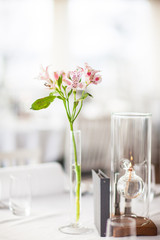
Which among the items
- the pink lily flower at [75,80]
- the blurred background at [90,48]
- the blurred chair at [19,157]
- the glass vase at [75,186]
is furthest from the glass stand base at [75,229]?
the blurred background at [90,48]

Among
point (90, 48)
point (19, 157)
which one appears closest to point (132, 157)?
point (19, 157)

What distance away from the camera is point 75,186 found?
1.31 m

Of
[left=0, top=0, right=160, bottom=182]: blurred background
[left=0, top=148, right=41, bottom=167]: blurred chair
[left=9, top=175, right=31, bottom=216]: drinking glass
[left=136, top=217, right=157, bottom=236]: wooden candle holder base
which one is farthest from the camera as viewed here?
[left=0, top=0, right=160, bottom=182]: blurred background

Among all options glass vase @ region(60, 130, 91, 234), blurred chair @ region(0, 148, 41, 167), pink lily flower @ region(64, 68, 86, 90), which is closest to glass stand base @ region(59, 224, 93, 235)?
glass vase @ region(60, 130, 91, 234)

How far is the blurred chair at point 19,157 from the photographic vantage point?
2229 millimetres

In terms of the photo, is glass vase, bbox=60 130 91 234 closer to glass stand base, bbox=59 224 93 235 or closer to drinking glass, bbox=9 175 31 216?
glass stand base, bbox=59 224 93 235

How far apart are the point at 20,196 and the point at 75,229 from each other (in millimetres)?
256

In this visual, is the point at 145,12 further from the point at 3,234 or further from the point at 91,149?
the point at 3,234

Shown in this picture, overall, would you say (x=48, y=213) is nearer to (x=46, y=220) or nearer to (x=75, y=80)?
(x=46, y=220)

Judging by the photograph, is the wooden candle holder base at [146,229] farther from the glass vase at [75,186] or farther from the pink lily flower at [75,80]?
the pink lily flower at [75,80]

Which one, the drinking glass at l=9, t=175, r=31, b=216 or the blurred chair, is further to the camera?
the blurred chair

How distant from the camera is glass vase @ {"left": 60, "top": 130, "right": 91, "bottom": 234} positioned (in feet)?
4.23

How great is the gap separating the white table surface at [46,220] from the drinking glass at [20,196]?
1.1 inches

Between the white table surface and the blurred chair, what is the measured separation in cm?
56
